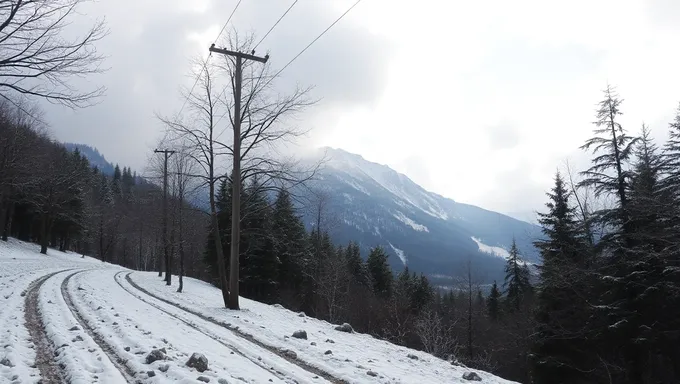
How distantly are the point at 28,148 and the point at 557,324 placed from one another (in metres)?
45.5

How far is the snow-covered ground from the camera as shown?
6.06 metres

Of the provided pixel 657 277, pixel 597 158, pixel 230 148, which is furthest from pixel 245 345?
pixel 597 158

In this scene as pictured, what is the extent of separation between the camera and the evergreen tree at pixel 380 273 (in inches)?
2263

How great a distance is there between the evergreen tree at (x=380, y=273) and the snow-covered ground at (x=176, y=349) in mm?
45803

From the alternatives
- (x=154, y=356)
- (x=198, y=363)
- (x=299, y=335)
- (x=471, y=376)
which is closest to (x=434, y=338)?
(x=299, y=335)

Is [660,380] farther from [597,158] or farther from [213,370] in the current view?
[213,370]

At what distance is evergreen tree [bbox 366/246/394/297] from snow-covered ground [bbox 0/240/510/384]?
150 ft

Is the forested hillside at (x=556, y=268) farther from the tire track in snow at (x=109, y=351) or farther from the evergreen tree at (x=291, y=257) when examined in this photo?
the tire track in snow at (x=109, y=351)

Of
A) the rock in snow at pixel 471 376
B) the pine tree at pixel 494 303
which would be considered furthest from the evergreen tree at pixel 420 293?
the rock in snow at pixel 471 376

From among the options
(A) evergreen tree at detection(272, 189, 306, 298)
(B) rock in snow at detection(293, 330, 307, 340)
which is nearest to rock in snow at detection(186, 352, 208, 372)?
(B) rock in snow at detection(293, 330, 307, 340)

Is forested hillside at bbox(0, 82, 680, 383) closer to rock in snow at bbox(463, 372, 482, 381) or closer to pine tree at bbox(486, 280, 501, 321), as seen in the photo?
rock in snow at bbox(463, 372, 482, 381)

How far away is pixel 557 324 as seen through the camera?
20906 millimetres

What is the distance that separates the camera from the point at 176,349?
7.52 meters

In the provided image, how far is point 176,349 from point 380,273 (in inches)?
2087
